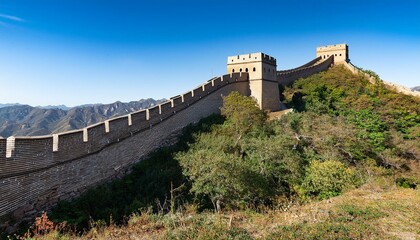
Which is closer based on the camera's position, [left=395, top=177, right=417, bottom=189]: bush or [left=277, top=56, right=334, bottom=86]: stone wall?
[left=395, top=177, right=417, bottom=189]: bush

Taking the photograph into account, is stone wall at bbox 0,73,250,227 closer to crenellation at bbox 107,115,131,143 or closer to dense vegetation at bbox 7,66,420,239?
crenellation at bbox 107,115,131,143

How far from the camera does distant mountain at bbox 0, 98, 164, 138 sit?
7356 centimetres

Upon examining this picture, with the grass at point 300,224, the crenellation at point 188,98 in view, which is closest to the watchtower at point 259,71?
the crenellation at point 188,98

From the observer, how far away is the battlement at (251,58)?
67.4 feet

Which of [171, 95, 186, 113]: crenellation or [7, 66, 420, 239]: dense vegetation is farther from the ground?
[171, 95, 186, 113]: crenellation

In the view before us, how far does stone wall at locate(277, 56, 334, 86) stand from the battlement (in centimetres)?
→ 566

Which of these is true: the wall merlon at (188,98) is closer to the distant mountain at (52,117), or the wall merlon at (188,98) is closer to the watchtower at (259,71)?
the watchtower at (259,71)

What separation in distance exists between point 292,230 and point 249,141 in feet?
28.3

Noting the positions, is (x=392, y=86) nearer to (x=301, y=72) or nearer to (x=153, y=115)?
(x=301, y=72)

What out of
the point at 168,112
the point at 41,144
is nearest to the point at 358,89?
the point at 168,112

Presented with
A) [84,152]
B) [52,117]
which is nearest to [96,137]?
[84,152]

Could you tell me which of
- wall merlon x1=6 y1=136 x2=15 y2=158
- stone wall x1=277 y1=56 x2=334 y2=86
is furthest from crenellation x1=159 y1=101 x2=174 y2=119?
stone wall x1=277 y1=56 x2=334 y2=86

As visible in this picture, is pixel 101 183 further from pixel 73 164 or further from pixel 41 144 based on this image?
pixel 41 144

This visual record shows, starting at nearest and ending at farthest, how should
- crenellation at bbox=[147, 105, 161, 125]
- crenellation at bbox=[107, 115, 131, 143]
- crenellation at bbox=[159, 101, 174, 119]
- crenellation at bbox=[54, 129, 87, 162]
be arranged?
crenellation at bbox=[54, 129, 87, 162], crenellation at bbox=[107, 115, 131, 143], crenellation at bbox=[147, 105, 161, 125], crenellation at bbox=[159, 101, 174, 119]
